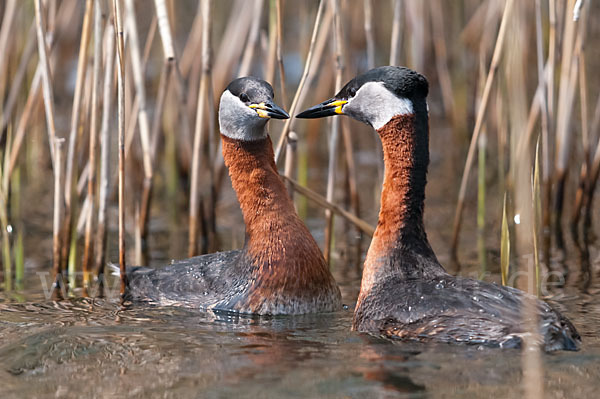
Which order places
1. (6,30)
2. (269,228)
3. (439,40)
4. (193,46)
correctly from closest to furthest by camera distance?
(269,228) < (6,30) < (193,46) < (439,40)

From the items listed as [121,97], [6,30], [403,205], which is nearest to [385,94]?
[403,205]

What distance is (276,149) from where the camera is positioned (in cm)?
758

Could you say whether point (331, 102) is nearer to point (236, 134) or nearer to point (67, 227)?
point (236, 134)

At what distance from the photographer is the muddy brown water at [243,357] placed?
4.96m

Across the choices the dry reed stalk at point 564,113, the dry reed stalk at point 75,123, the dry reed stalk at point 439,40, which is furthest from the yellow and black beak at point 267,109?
the dry reed stalk at point 439,40

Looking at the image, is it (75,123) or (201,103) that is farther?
(201,103)

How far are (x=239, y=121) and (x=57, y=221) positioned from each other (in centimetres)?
166

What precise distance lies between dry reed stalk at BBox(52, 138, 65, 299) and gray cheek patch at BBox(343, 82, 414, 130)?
7.49ft

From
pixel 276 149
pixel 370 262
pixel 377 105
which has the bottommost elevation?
pixel 370 262

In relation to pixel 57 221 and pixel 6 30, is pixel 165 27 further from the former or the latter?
pixel 6 30

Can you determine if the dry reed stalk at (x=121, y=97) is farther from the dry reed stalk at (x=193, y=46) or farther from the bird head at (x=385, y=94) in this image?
the dry reed stalk at (x=193, y=46)

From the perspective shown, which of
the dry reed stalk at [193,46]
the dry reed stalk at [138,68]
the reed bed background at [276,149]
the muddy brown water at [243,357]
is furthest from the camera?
the dry reed stalk at [193,46]

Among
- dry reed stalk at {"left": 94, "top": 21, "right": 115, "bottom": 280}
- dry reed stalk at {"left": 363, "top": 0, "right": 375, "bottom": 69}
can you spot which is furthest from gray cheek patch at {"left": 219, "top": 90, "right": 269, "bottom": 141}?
dry reed stalk at {"left": 363, "top": 0, "right": 375, "bottom": 69}

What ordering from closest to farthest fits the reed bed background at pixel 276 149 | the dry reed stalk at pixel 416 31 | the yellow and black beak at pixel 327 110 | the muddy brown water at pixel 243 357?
the muddy brown water at pixel 243 357
the yellow and black beak at pixel 327 110
the reed bed background at pixel 276 149
the dry reed stalk at pixel 416 31
